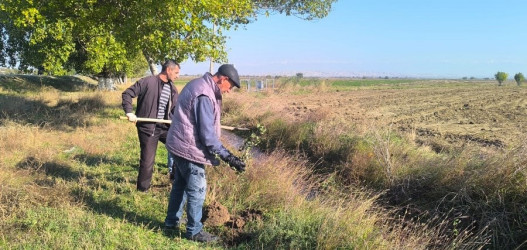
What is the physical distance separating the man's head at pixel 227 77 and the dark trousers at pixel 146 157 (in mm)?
2199

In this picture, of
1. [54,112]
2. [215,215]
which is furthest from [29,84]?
[215,215]

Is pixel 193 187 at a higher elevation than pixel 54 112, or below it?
higher

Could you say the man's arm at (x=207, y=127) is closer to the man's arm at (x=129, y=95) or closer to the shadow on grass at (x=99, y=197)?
the shadow on grass at (x=99, y=197)

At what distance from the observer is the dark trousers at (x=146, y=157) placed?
532 centimetres

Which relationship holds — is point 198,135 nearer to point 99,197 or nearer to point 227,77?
point 227,77

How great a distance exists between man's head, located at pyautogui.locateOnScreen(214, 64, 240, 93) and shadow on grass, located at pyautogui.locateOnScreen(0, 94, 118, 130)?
7849 millimetres

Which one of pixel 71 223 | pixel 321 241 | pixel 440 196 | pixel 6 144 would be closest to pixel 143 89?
pixel 71 223

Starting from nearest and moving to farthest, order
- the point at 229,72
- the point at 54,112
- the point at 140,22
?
the point at 229,72 → the point at 140,22 → the point at 54,112

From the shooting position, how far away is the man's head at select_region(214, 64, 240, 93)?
144 inches

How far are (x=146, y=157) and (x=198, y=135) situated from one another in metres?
2.05

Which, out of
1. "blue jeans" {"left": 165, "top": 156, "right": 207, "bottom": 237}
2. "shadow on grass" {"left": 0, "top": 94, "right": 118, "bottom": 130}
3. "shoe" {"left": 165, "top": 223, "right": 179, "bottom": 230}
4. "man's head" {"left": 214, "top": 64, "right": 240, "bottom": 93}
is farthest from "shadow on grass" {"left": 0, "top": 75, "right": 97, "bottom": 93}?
"man's head" {"left": 214, "top": 64, "right": 240, "bottom": 93}

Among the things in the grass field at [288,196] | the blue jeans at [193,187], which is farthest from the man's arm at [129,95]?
the blue jeans at [193,187]

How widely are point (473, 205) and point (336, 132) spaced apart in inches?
163

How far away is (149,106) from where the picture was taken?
545cm
